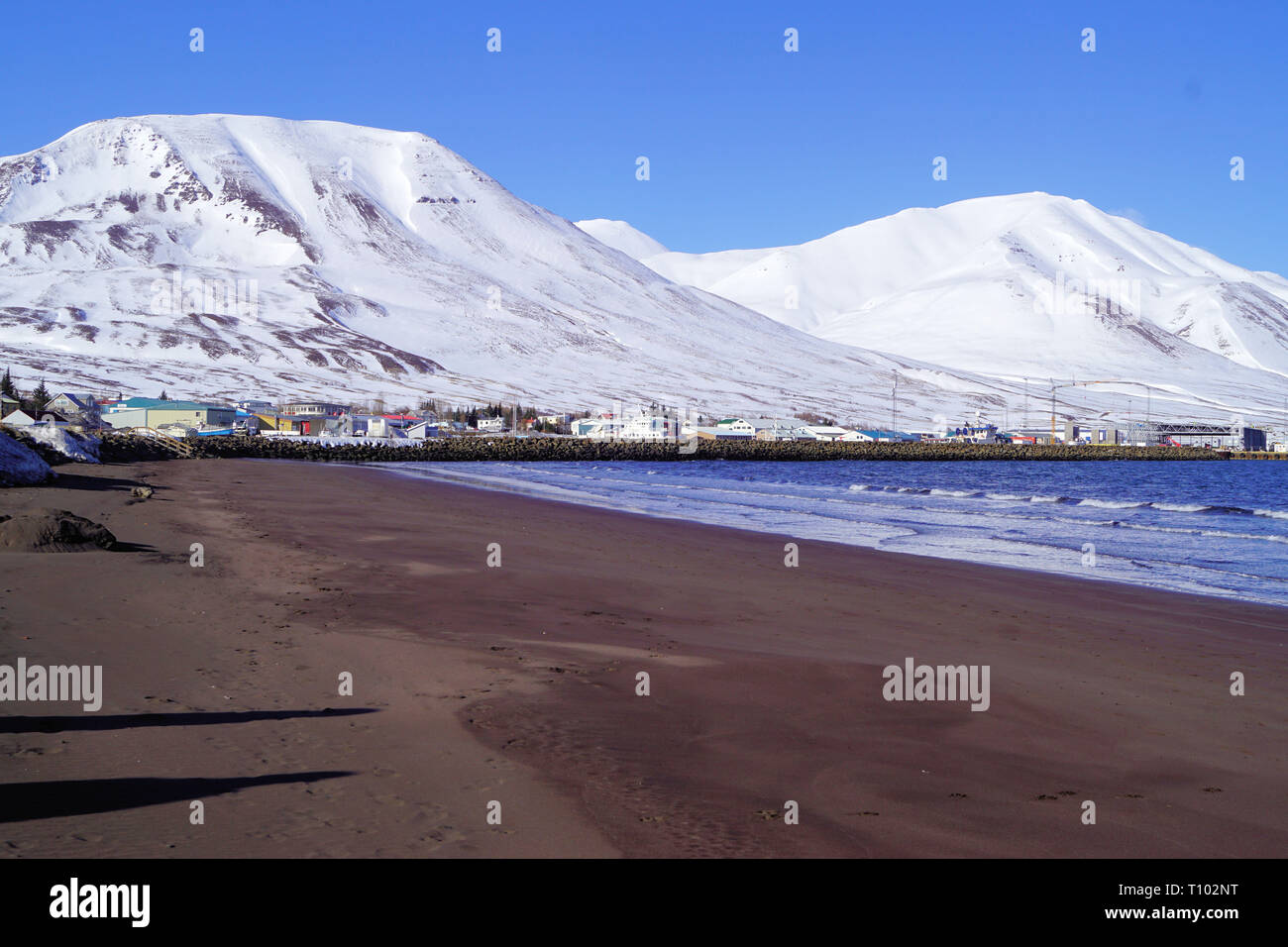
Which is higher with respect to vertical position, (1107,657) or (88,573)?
(88,573)

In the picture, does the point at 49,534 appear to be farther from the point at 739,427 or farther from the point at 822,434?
the point at 739,427

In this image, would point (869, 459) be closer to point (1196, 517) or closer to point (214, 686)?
point (1196, 517)

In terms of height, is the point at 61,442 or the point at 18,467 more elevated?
the point at 61,442

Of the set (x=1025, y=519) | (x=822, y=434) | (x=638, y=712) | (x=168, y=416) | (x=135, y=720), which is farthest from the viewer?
(x=822, y=434)

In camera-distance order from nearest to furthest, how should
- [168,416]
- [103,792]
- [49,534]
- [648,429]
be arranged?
[103,792]
[49,534]
[168,416]
[648,429]

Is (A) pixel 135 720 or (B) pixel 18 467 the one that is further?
(B) pixel 18 467

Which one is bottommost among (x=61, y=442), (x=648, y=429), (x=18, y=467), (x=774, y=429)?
(x=18, y=467)

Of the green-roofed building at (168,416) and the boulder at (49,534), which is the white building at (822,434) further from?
the boulder at (49,534)

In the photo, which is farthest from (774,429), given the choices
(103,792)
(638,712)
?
(103,792)
